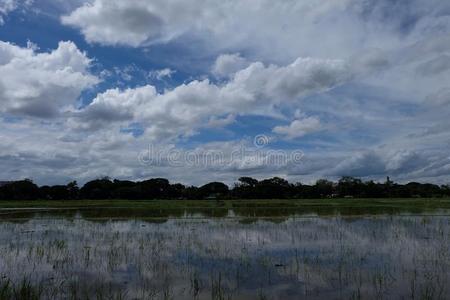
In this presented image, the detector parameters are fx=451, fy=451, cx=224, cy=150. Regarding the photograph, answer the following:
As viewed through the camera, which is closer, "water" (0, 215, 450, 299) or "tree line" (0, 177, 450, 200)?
"water" (0, 215, 450, 299)

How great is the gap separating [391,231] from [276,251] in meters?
6.94

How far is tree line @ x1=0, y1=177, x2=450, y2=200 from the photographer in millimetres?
80738

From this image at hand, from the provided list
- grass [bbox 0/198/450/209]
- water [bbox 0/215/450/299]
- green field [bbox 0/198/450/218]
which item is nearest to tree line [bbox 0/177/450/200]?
grass [bbox 0/198/450/209]

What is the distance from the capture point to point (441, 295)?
8.27m

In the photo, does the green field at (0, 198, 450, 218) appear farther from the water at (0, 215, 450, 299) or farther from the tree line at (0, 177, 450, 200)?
the tree line at (0, 177, 450, 200)

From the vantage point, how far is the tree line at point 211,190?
3179 inches

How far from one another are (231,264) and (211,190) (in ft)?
257

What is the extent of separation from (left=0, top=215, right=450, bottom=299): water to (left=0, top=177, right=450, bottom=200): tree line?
211 feet

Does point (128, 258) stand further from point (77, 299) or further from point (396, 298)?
point (396, 298)

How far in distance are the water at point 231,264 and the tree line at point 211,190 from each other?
64397 millimetres

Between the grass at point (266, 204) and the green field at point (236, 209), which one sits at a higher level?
the grass at point (266, 204)

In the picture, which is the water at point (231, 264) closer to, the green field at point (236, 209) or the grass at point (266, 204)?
the green field at point (236, 209)

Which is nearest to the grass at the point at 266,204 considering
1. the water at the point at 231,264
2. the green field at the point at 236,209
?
the green field at the point at 236,209

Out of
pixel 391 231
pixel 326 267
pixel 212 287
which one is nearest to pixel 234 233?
pixel 391 231
